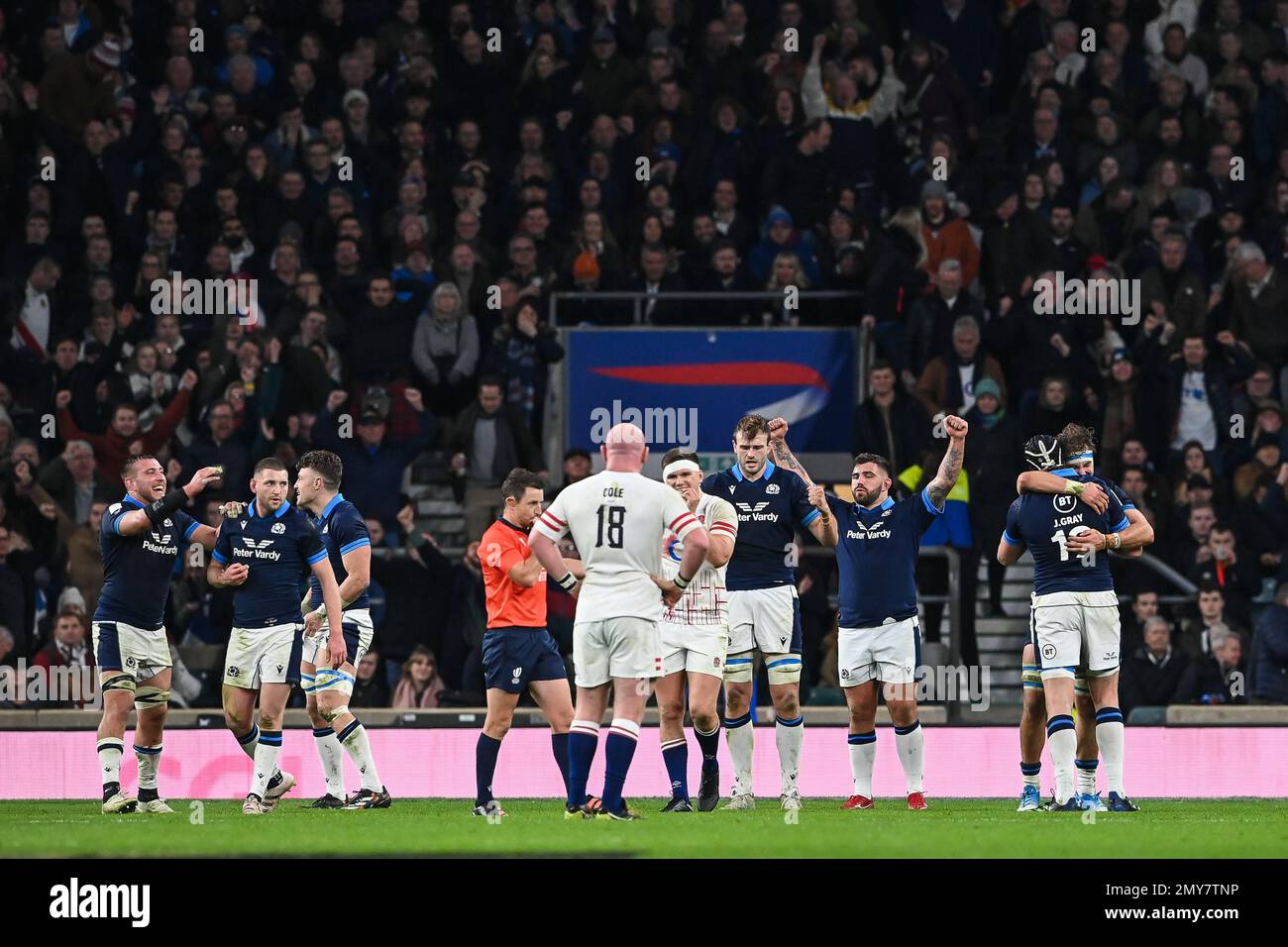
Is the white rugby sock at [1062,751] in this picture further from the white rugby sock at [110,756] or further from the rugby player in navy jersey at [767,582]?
the white rugby sock at [110,756]

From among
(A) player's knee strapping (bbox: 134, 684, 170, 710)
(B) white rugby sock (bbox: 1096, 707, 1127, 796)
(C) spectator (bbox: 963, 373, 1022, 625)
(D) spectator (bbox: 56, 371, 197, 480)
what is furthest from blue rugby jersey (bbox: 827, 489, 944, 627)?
(D) spectator (bbox: 56, 371, 197, 480)

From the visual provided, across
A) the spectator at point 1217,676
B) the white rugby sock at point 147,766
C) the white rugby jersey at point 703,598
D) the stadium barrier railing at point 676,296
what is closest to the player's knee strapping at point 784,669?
the white rugby jersey at point 703,598

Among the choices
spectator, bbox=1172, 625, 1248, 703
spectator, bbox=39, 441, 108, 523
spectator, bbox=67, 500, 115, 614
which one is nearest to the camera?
spectator, bbox=1172, 625, 1248, 703

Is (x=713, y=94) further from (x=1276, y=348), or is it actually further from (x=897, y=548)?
(x=897, y=548)

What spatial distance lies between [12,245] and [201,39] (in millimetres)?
3664

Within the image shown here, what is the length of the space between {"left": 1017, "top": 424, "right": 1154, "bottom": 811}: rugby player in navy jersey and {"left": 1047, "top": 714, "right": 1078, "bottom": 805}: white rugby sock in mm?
196

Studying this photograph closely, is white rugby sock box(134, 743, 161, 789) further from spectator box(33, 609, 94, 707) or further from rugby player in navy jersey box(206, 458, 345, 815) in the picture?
spectator box(33, 609, 94, 707)

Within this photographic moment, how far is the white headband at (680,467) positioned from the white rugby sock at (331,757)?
327cm

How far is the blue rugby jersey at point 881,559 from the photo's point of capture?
1627 cm

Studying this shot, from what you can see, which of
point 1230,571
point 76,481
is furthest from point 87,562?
point 1230,571


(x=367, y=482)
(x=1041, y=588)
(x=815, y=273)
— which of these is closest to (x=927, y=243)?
(x=815, y=273)

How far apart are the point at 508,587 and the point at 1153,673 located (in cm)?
790

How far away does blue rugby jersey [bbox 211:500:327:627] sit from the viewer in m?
16.2

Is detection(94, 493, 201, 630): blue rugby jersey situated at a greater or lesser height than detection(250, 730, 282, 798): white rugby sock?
greater
